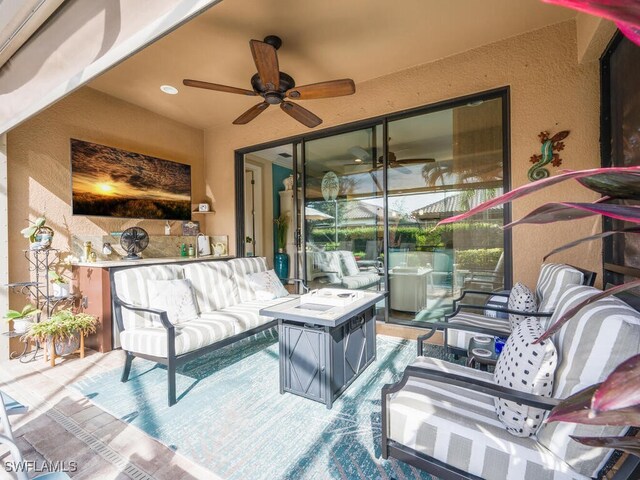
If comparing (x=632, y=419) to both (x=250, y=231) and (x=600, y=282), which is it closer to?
(x=600, y=282)

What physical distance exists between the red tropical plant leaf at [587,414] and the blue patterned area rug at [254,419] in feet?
4.56

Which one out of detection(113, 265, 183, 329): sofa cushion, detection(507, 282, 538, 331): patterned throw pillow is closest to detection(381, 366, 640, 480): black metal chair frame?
detection(507, 282, 538, 331): patterned throw pillow

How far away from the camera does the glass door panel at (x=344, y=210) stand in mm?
3896

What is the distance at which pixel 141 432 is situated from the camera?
74.6 inches

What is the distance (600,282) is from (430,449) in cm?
247

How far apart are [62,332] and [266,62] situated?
10.5ft

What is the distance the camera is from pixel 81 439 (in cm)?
185

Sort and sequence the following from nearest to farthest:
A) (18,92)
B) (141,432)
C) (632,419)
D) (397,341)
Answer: (632,419), (141,432), (18,92), (397,341)

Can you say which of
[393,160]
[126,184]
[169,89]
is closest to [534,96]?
[393,160]

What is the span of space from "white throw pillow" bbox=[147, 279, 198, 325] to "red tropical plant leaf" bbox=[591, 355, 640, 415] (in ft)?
9.36

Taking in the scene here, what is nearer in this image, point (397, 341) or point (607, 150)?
point (607, 150)

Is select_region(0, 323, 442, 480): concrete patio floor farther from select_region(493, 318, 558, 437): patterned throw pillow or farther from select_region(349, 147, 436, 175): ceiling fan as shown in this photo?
select_region(349, 147, 436, 175): ceiling fan

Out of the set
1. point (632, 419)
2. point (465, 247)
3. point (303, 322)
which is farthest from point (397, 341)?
point (632, 419)

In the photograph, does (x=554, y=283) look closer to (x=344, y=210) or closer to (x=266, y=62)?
(x=344, y=210)
